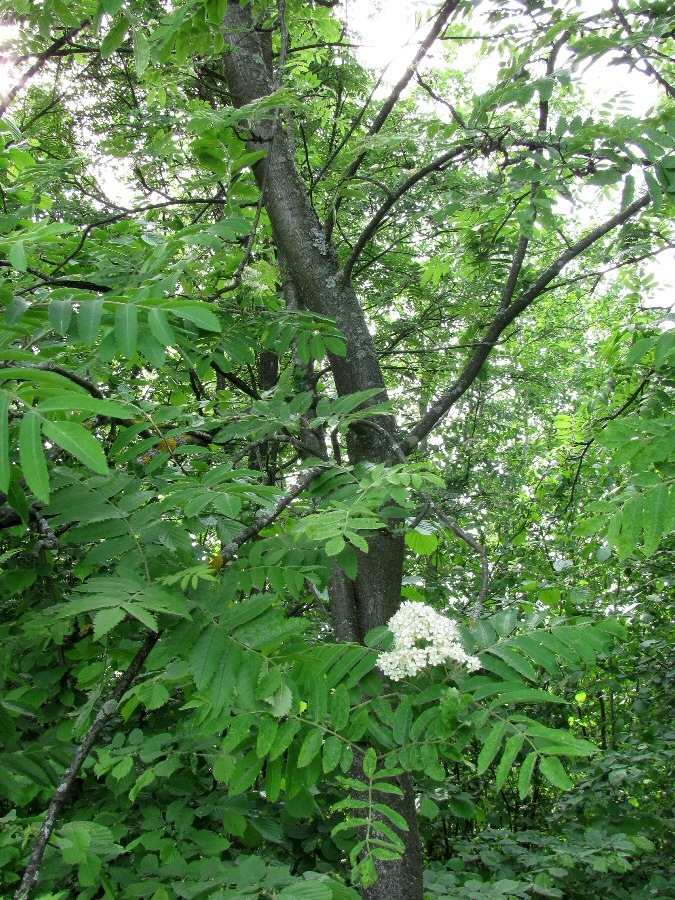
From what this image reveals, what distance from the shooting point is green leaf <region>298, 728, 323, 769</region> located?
1165 millimetres

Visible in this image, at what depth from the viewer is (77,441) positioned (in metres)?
0.97

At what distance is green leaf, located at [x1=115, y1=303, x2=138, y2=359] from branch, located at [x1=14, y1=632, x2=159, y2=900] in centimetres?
59

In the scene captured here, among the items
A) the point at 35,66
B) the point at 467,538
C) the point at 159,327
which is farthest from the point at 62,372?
the point at 35,66

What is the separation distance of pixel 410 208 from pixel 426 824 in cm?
339

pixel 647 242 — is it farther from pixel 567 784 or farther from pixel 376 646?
pixel 567 784

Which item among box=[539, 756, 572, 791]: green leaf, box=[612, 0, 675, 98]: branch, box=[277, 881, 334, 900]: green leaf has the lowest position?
box=[277, 881, 334, 900]: green leaf

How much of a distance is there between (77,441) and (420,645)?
0.76 m

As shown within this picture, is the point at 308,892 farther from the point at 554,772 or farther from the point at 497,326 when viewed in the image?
the point at 497,326

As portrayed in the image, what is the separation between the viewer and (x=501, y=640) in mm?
1323

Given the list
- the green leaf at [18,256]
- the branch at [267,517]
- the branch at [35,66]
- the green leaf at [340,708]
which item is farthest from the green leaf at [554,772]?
the branch at [35,66]

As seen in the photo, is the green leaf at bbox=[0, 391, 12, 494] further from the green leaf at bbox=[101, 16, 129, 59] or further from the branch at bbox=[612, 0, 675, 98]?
the branch at bbox=[612, 0, 675, 98]

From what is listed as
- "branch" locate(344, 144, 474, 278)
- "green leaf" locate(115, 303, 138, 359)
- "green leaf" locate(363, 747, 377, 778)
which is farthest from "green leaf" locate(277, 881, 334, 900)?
"branch" locate(344, 144, 474, 278)

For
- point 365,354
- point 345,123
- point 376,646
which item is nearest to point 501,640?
point 376,646

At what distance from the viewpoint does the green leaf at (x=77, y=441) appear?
3.14ft
